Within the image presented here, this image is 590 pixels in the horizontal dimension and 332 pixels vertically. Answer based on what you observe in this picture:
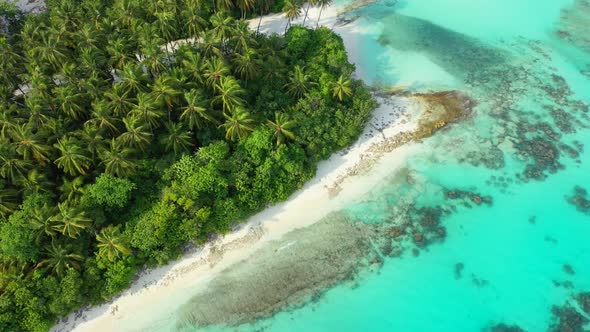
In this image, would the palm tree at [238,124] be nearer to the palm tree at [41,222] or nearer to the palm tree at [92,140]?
the palm tree at [92,140]

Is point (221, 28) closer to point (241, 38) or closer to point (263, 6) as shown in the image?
point (241, 38)

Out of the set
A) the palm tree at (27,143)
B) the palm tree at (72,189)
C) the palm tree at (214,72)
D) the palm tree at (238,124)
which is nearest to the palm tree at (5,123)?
the palm tree at (27,143)

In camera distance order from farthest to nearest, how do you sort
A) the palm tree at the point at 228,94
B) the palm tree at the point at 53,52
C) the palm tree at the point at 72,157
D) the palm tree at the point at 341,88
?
the palm tree at the point at 341,88 → the palm tree at the point at 53,52 → the palm tree at the point at 228,94 → the palm tree at the point at 72,157

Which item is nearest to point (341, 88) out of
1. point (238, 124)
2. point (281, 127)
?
point (281, 127)

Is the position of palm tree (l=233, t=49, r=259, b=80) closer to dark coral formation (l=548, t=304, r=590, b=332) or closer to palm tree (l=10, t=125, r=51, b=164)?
Answer: palm tree (l=10, t=125, r=51, b=164)

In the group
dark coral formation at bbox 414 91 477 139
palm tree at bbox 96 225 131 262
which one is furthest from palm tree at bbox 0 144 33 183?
dark coral formation at bbox 414 91 477 139

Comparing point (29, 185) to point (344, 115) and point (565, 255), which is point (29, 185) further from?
point (565, 255)
